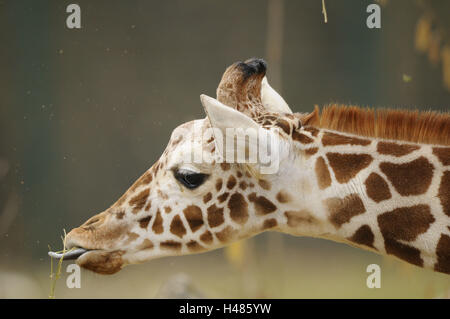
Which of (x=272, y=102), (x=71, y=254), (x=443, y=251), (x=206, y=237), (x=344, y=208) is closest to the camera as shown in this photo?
(x=443, y=251)

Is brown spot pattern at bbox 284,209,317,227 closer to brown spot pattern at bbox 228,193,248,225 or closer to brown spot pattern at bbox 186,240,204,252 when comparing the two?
brown spot pattern at bbox 228,193,248,225

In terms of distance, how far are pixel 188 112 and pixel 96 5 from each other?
1493 mm

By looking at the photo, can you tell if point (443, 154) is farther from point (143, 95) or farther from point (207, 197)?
point (143, 95)

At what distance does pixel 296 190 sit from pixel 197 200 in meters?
0.47

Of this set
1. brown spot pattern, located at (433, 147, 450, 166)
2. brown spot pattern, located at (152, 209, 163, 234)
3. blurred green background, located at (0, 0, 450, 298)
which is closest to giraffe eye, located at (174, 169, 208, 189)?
brown spot pattern, located at (152, 209, 163, 234)

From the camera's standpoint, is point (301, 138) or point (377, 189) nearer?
point (377, 189)

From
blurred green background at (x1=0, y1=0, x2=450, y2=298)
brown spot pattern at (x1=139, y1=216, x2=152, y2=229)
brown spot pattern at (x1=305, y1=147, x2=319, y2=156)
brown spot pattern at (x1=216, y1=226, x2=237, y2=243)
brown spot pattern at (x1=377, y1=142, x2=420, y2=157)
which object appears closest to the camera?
brown spot pattern at (x1=377, y1=142, x2=420, y2=157)

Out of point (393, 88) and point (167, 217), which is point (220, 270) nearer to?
point (393, 88)

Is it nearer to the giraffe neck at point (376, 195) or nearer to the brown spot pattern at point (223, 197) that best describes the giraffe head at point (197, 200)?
the brown spot pattern at point (223, 197)

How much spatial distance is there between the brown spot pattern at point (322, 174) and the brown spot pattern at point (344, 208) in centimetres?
7

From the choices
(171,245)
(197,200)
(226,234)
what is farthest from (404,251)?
(171,245)

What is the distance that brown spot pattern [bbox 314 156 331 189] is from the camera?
8.80 feet

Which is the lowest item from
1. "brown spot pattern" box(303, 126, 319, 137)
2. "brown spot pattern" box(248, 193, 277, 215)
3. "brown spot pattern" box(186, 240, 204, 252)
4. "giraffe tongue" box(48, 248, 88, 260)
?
"giraffe tongue" box(48, 248, 88, 260)

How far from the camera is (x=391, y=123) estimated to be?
2.70 meters
